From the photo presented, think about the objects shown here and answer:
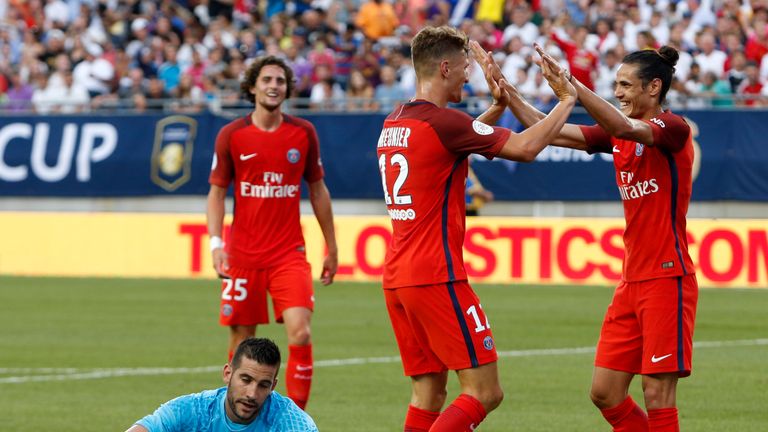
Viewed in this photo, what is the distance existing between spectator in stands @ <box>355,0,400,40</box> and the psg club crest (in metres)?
4.17

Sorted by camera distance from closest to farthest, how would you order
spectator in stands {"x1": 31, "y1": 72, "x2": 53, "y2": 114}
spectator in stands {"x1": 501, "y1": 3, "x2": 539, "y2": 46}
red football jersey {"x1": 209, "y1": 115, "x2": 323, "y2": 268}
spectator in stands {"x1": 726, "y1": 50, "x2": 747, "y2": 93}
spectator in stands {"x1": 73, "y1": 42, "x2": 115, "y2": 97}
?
red football jersey {"x1": 209, "y1": 115, "x2": 323, "y2": 268} → spectator in stands {"x1": 726, "y1": 50, "x2": 747, "y2": 93} → spectator in stands {"x1": 501, "y1": 3, "x2": 539, "y2": 46} → spectator in stands {"x1": 31, "y1": 72, "x2": 53, "y2": 114} → spectator in stands {"x1": 73, "y1": 42, "x2": 115, "y2": 97}

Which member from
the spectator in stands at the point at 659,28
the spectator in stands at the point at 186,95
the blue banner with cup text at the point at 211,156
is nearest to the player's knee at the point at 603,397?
the blue banner with cup text at the point at 211,156

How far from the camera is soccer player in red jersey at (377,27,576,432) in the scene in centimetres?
771

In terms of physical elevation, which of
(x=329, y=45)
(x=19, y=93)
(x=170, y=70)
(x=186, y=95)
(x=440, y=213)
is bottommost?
(x=440, y=213)

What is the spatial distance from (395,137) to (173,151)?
62.7 ft

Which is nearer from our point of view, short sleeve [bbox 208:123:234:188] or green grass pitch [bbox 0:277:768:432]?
short sleeve [bbox 208:123:234:188]

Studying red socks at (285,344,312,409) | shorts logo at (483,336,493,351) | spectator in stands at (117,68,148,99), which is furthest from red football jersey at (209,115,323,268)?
spectator in stands at (117,68,148,99)

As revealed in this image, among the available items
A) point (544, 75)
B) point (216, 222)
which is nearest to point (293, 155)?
point (216, 222)

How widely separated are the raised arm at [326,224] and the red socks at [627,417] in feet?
10.8

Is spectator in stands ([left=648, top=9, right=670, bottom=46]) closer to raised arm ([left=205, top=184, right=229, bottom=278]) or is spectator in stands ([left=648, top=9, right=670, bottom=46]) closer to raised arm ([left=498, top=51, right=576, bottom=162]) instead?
raised arm ([left=205, top=184, right=229, bottom=278])

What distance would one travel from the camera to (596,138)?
8398mm

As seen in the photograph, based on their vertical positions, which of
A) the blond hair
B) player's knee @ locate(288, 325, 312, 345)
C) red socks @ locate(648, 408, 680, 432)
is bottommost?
red socks @ locate(648, 408, 680, 432)

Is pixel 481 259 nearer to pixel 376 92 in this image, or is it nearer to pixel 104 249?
pixel 376 92

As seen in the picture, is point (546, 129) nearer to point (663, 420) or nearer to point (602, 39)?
point (663, 420)
